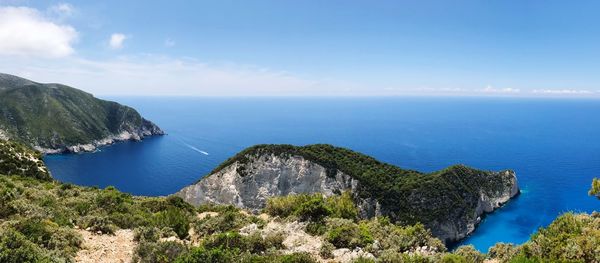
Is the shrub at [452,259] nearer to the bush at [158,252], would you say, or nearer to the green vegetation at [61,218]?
the bush at [158,252]

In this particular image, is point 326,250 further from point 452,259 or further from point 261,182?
point 261,182

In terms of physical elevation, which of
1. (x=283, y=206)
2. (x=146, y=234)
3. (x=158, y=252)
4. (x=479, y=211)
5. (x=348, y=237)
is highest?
(x=158, y=252)

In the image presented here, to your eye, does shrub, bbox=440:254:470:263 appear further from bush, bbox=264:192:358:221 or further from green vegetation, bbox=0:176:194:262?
green vegetation, bbox=0:176:194:262

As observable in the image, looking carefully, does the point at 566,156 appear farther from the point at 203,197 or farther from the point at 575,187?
the point at 203,197

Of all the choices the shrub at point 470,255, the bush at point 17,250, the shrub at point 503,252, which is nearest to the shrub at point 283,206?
the shrub at point 470,255

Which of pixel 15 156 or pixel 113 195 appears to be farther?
pixel 15 156

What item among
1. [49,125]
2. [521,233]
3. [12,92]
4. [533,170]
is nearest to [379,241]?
[521,233]

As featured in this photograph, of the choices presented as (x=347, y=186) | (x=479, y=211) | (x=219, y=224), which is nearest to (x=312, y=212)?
(x=219, y=224)
